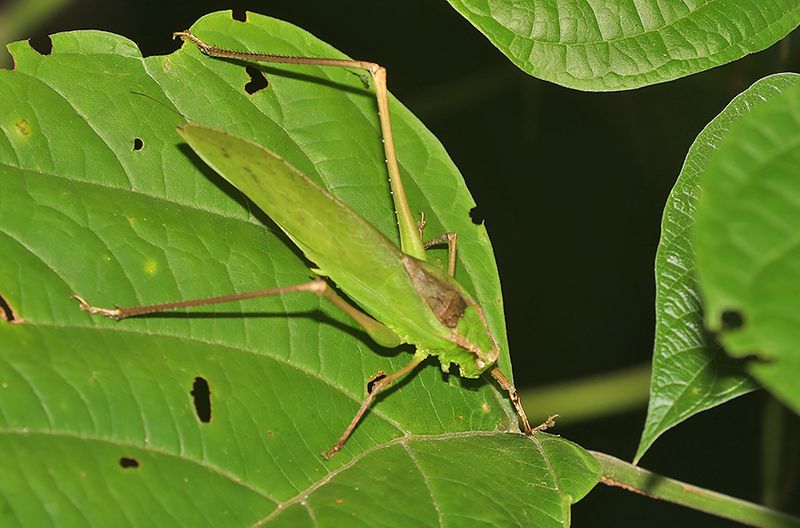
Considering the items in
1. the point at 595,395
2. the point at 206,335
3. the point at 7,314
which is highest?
the point at 7,314

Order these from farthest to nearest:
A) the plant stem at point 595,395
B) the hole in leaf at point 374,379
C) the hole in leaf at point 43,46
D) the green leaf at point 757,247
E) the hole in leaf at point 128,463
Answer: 1. the plant stem at point 595,395
2. the hole in leaf at point 374,379
3. the hole in leaf at point 43,46
4. the hole in leaf at point 128,463
5. the green leaf at point 757,247

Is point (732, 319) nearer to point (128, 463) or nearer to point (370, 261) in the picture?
point (370, 261)

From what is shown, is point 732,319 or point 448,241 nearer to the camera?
point 732,319

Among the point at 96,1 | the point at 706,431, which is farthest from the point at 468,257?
the point at 96,1

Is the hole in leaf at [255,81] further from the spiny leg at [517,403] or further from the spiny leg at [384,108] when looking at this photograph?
the spiny leg at [517,403]

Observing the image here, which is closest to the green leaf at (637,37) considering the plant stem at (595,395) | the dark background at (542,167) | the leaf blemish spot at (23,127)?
the leaf blemish spot at (23,127)

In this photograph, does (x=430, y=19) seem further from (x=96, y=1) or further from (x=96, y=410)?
(x=96, y=410)

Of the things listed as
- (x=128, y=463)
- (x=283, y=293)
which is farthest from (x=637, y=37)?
(x=128, y=463)
